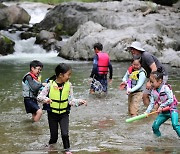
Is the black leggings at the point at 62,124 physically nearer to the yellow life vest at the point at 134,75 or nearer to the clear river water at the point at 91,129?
the clear river water at the point at 91,129

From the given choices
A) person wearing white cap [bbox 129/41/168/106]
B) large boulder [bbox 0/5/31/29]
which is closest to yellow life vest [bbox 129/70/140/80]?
person wearing white cap [bbox 129/41/168/106]

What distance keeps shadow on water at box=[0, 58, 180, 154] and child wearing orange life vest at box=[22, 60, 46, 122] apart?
291mm

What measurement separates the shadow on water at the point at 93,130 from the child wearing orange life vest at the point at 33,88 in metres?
0.29

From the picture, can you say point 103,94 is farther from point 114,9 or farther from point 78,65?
point 114,9

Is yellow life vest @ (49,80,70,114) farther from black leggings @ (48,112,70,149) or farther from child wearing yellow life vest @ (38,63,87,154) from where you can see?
black leggings @ (48,112,70,149)

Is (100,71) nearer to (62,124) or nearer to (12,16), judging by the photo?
(62,124)

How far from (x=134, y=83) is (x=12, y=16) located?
2500 centimetres

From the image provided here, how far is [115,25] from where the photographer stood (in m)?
26.3

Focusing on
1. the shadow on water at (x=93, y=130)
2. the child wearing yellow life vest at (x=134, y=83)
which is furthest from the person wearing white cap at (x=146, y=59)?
the shadow on water at (x=93, y=130)

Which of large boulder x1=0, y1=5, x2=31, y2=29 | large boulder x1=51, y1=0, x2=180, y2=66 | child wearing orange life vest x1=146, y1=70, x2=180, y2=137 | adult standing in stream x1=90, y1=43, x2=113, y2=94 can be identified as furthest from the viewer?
large boulder x1=0, y1=5, x2=31, y2=29

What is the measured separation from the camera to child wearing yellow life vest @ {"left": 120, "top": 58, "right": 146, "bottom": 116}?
9.37 meters

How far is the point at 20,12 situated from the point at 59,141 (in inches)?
1080

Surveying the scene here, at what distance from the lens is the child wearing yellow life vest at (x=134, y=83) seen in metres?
9.37

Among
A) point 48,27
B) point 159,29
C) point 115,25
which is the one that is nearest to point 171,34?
point 159,29
